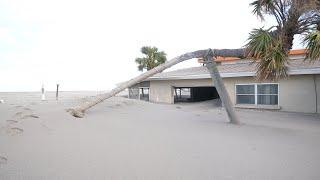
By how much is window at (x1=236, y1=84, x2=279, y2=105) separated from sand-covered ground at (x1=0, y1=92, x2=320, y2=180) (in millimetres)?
7076

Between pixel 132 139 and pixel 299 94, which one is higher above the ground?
pixel 299 94

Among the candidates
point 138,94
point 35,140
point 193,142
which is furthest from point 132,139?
point 138,94

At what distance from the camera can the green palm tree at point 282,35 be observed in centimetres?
1034

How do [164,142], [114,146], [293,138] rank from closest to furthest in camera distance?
[114,146] < [164,142] < [293,138]

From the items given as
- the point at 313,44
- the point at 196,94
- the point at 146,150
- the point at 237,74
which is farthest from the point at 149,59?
the point at 146,150

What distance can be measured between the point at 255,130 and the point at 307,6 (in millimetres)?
4444

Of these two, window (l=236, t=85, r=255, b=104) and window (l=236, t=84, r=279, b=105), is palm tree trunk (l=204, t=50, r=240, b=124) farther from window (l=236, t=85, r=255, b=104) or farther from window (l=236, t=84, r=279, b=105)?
window (l=236, t=85, r=255, b=104)

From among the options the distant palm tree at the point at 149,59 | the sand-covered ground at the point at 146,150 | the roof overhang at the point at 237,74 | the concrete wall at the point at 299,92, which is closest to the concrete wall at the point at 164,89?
the roof overhang at the point at 237,74

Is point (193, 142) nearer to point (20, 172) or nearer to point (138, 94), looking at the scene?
point (20, 172)

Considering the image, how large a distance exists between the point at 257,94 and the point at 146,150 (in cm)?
1246

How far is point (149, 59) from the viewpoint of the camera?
3866 centimetres

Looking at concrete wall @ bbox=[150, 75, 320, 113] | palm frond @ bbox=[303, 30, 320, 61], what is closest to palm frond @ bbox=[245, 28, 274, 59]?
palm frond @ bbox=[303, 30, 320, 61]

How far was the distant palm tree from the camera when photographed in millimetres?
38469

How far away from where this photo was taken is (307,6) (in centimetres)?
1021
